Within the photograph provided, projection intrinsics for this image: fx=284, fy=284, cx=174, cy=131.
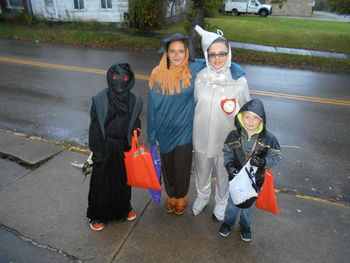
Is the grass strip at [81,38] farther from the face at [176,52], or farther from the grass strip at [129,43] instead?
the face at [176,52]

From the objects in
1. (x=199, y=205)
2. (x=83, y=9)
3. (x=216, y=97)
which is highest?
(x=83, y=9)

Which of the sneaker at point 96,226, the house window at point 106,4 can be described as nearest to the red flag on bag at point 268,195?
the sneaker at point 96,226

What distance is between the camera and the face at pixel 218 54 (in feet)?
9.04

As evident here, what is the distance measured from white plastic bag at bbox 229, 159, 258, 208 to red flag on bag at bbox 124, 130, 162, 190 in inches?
33.1

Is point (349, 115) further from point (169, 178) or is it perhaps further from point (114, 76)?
point (114, 76)

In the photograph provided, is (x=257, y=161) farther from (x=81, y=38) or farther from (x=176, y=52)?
(x=81, y=38)

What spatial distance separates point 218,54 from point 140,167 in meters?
1.40

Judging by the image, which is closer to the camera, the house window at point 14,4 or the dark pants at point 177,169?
the dark pants at point 177,169

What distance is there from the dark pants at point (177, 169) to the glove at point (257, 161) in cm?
78

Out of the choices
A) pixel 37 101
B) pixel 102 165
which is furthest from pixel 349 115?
pixel 37 101

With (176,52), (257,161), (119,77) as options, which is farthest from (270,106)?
(119,77)

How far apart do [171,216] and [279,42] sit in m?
14.3

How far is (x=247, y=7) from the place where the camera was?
94.6 ft

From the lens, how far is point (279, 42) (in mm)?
15305
